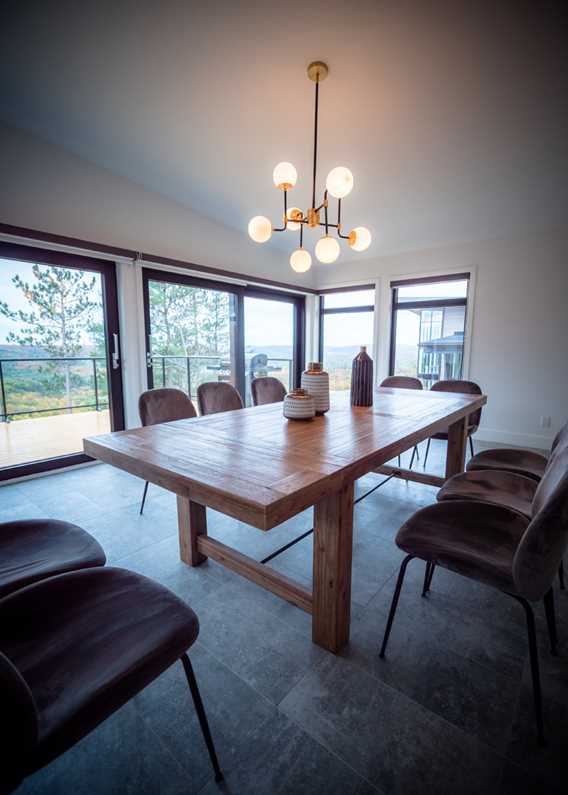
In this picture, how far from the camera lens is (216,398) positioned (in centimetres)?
268

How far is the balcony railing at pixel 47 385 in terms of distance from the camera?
3076mm

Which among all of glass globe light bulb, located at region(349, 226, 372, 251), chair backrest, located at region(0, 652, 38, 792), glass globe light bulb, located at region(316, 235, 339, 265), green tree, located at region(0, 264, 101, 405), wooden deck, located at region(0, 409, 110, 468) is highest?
glass globe light bulb, located at region(349, 226, 372, 251)

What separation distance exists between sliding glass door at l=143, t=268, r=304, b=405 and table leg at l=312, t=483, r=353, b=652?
295cm

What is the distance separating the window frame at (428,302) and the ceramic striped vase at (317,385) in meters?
3.22


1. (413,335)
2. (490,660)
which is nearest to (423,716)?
(490,660)

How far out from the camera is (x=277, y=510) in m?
0.86

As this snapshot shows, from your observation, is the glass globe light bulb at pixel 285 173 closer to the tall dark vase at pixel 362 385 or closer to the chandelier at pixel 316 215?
the chandelier at pixel 316 215

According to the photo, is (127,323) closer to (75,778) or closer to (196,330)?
(196,330)

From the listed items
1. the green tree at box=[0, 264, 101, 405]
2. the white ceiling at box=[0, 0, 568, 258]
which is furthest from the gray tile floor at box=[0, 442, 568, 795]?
the white ceiling at box=[0, 0, 568, 258]

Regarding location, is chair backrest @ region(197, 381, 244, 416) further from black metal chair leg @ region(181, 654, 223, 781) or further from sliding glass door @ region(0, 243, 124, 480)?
black metal chair leg @ region(181, 654, 223, 781)

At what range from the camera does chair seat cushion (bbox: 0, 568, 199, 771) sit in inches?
26.5

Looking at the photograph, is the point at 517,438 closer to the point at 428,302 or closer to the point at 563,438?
the point at 428,302

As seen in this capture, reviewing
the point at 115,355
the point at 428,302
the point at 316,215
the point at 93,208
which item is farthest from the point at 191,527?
the point at 428,302

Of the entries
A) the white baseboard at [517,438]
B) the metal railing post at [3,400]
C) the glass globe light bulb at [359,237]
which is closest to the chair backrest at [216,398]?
the glass globe light bulb at [359,237]
